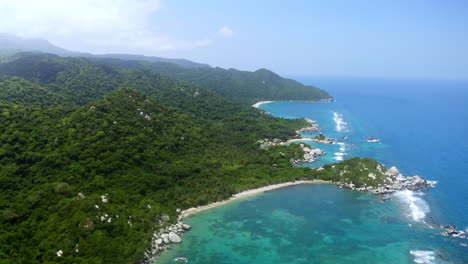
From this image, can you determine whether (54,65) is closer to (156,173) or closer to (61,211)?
(156,173)

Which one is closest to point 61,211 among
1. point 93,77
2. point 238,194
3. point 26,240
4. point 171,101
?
point 26,240

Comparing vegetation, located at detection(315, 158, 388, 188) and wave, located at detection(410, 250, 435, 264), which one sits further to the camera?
vegetation, located at detection(315, 158, 388, 188)

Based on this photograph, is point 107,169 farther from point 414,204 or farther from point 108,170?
point 414,204

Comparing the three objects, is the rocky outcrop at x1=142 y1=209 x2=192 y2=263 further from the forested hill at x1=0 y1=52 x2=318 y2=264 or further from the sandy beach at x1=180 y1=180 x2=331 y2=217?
the sandy beach at x1=180 y1=180 x2=331 y2=217

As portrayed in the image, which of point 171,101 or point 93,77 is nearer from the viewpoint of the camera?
point 171,101

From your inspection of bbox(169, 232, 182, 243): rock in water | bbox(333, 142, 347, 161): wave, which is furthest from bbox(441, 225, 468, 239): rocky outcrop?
bbox(169, 232, 182, 243): rock in water

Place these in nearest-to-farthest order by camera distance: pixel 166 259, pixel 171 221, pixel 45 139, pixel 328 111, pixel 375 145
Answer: pixel 166 259, pixel 171 221, pixel 45 139, pixel 375 145, pixel 328 111
